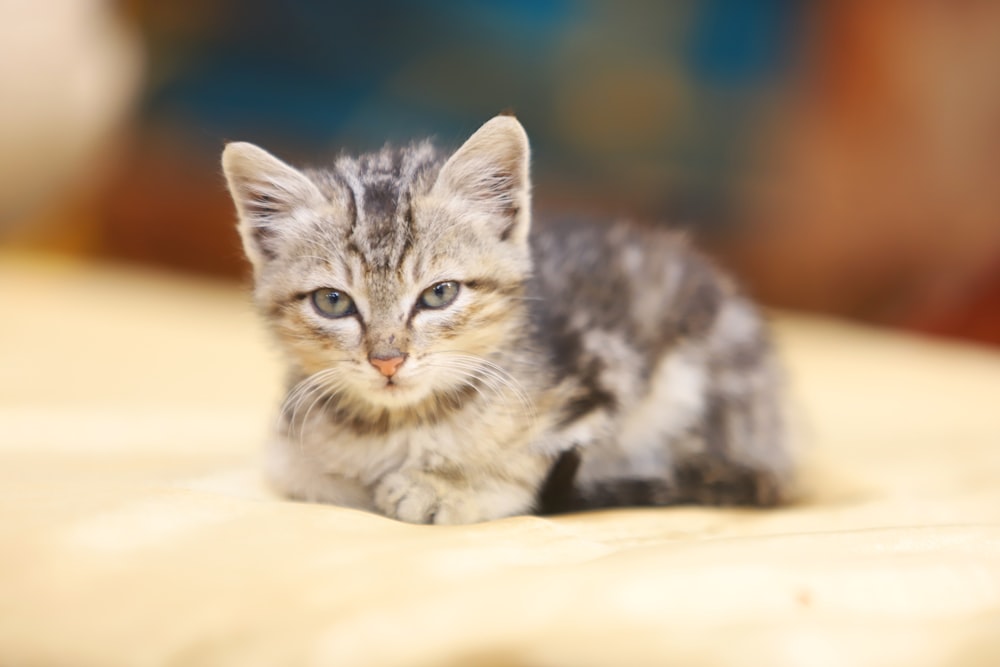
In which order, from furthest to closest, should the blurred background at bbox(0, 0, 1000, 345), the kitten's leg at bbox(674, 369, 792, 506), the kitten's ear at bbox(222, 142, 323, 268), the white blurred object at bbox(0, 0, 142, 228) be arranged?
the blurred background at bbox(0, 0, 1000, 345)
the white blurred object at bbox(0, 0, 142, 228)
the kitten's leg at bbox(674, 369, 792, 506)
the kitten's ear at bbox(222, 142, 323, 268)

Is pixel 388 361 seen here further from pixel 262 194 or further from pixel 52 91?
pixel 52 91

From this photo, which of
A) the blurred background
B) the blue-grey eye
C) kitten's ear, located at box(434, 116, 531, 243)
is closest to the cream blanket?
the blue-grey eye

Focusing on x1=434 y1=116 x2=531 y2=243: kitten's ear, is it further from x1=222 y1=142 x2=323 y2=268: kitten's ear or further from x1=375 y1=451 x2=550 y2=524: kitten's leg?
x1=375 y1=451 x2=550 y2=524: kitten's leg

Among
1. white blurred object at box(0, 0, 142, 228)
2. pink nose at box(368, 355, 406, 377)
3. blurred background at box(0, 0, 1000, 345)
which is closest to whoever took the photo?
pink nose at box(368, 355, 406, 377)

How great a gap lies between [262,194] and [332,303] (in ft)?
0.69

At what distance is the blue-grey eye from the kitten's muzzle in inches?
3.7

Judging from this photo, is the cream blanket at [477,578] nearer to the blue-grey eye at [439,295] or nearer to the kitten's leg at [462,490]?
the kitten's leg at [462,490]

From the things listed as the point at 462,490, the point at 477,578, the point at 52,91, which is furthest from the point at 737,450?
the point at 52,91

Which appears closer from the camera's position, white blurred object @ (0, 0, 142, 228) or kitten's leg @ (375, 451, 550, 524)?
kitten's leg @ (375, 451, 550, 524)

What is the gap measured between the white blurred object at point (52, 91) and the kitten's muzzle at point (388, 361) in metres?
2.61

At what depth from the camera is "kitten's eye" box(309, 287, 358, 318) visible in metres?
1.28

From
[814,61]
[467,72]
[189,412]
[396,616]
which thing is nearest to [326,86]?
[467,72]

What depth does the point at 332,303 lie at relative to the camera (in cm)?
129

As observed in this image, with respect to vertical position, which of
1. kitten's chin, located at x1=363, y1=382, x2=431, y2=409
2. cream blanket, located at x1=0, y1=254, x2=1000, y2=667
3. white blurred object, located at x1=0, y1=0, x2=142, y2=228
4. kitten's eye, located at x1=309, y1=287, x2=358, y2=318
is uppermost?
white blurred object, located at x1=0, y1=0, x2=142, y2=228
